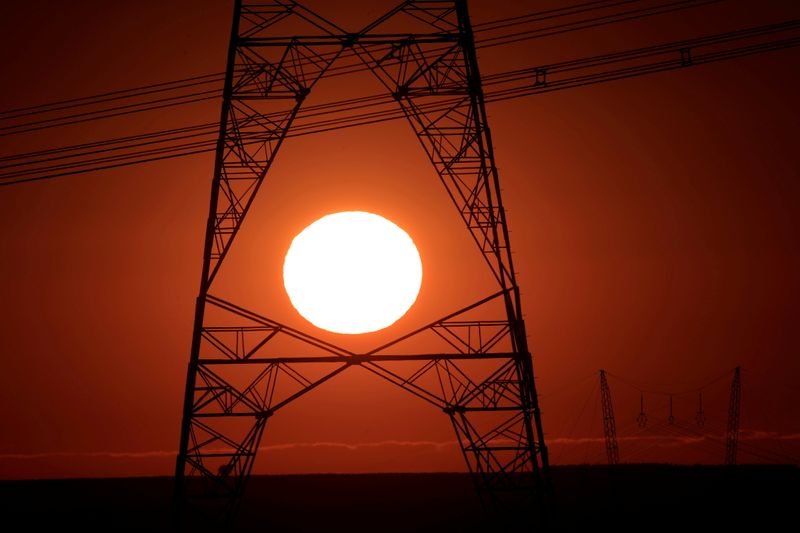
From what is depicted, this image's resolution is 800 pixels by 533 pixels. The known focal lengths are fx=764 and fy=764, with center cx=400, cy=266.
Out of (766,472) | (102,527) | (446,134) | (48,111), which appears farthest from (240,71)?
(766,472)

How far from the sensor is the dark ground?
20797 millimetres

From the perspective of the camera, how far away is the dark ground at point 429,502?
20.8m

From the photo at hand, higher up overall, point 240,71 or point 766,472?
point 240,71

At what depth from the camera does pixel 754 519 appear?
2066 centimetres

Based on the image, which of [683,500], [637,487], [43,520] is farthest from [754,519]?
[43,520]

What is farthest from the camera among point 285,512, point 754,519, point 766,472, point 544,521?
point 766,472

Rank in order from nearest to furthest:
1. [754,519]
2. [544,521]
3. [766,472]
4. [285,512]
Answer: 1. [544,521]
2. [754,519]
3. [285,512]
4. [766,472]

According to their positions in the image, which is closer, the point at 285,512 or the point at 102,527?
the point at 102,527

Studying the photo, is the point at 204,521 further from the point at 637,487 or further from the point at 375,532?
the point at 637,487

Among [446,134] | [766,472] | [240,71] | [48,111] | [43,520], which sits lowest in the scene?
[766,472]

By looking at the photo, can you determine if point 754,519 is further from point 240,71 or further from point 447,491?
point 240,71

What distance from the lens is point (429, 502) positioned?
77.9 ft

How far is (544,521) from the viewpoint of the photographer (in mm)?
19391

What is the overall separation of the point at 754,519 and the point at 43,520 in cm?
1970
